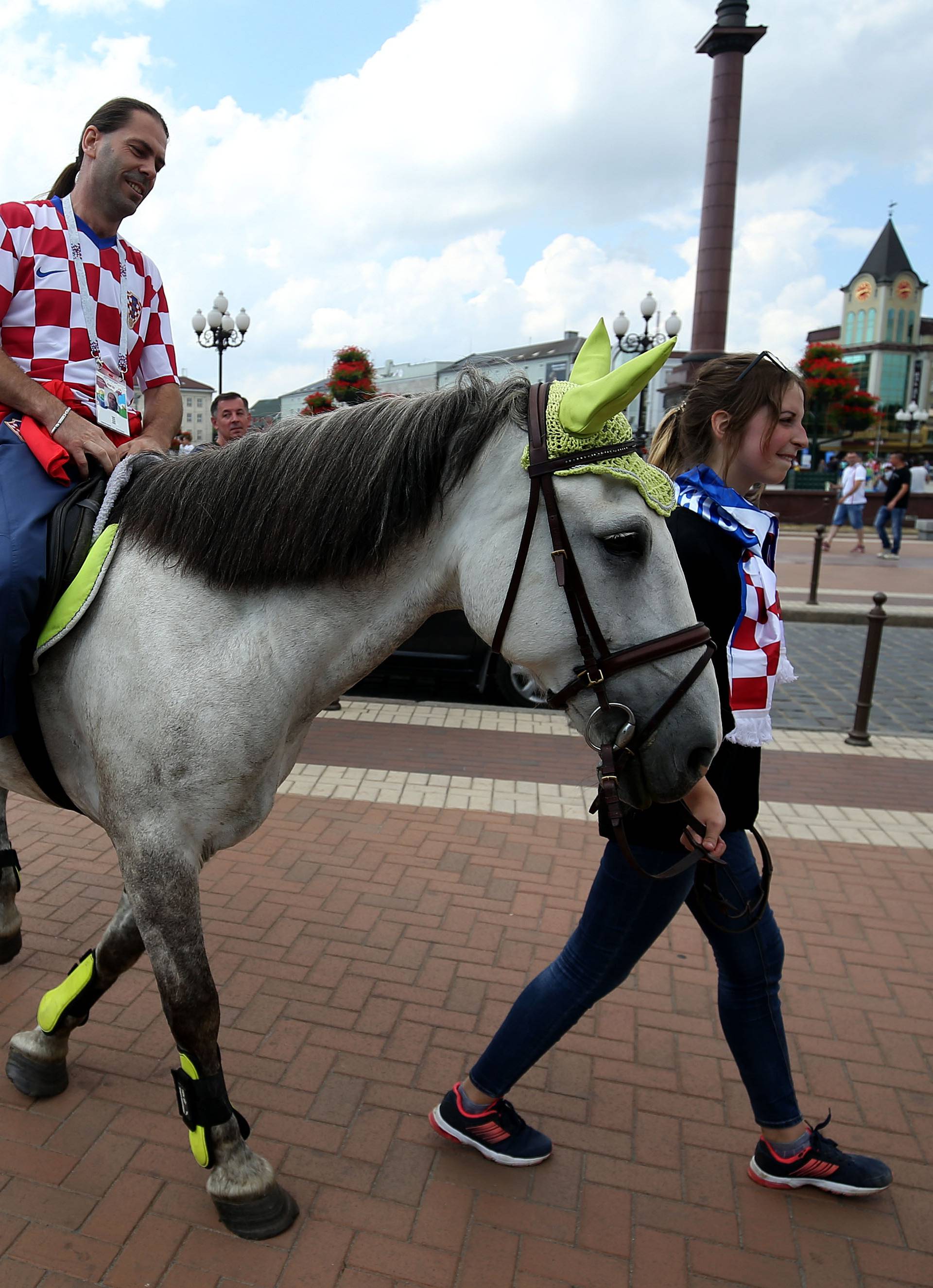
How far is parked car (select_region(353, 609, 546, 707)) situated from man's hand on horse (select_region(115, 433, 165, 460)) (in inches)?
182

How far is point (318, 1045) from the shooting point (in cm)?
291

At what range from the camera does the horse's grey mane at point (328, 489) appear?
1801mm

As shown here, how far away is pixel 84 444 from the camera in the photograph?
7.07 feet

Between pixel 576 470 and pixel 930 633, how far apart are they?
37.0 feet

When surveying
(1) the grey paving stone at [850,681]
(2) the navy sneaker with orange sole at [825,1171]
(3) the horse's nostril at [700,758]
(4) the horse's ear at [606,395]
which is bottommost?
(1) the grey paving stone at [850,681]

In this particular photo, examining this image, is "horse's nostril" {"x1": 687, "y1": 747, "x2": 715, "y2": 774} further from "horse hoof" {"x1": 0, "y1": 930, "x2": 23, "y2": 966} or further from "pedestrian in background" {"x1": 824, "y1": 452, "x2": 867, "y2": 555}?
"pedestrian in background" {"x1": 824, "y1": 452, "x2": 867, "y2": 555}

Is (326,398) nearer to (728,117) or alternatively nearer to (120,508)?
(120,508)

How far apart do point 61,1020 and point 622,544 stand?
7.51 feet

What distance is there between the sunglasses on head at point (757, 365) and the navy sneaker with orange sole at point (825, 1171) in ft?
6.99

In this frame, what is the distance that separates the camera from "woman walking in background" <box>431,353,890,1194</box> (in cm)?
209

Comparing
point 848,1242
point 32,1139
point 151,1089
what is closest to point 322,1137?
point 151,1089

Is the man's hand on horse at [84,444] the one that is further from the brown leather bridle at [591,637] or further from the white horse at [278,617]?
the brown leather bridle at [591,637]

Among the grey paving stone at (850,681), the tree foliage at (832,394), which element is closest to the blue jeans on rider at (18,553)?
the grey paving stone at (850,681)

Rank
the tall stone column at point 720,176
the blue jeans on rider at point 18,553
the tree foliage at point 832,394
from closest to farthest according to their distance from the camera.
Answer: the blue jeans on rider at point 18,553 → the tall stone column at point 720,176 → the tree foliage at point 832,394
